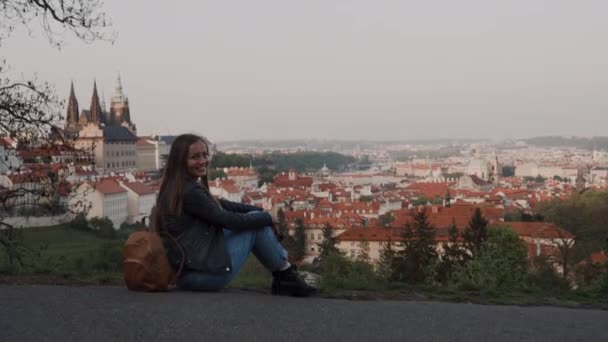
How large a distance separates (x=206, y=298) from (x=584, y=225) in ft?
142

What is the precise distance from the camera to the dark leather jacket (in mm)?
5285

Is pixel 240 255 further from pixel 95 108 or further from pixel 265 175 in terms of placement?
pixel 265 175

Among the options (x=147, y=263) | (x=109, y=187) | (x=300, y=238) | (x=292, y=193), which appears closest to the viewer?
(x=147, y=263)

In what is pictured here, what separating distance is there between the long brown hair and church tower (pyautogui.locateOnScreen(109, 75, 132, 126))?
9495 centimetres

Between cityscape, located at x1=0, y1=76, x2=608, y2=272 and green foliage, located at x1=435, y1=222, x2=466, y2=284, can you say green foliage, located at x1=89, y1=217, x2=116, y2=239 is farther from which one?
green foliage, located at x1=435, y1=222, x2=466, y2=284

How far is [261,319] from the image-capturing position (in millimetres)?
4766

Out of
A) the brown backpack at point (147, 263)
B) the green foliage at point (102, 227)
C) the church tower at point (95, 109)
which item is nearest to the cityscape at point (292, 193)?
the church tower at point (95, 109)

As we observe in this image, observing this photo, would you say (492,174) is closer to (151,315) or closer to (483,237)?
(483,237)

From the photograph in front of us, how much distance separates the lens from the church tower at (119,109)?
9844 cm

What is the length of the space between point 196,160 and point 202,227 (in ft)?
1.44

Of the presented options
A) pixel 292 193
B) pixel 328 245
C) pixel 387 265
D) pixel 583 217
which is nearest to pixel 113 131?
pixel 292 193

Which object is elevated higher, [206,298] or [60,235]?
[206,298]

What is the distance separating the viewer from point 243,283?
263 inches

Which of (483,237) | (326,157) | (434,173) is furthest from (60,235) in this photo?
(326,157)
